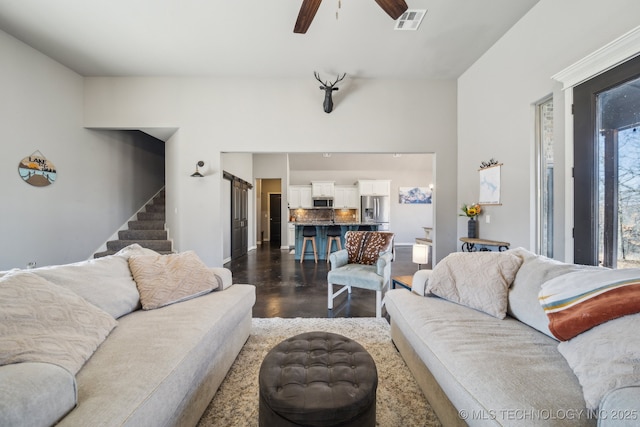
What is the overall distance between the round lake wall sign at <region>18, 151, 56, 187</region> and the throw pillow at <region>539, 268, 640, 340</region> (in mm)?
5551

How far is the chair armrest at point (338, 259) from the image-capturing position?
3.11 metres

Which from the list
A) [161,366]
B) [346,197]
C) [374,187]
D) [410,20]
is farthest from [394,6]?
[346,197]

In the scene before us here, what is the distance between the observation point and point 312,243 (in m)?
6.24

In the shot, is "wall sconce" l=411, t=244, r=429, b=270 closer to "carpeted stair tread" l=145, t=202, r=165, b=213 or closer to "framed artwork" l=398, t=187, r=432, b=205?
"carpeted stair tread" l=145, t=202, r=165, b=213

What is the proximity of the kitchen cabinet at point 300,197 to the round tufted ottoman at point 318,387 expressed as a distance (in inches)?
308

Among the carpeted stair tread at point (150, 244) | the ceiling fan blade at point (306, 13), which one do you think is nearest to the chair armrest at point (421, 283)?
the ceiling fan blade at point (306, 13)

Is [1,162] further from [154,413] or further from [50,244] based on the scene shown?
[154,413]

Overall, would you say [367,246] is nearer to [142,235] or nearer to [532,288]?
[532,288]

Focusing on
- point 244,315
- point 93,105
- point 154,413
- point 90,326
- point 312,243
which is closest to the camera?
point 154,413

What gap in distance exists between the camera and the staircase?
4.70 m

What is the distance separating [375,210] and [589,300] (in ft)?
25.9

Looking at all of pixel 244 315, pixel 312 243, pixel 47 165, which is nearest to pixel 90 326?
pixel 244 315

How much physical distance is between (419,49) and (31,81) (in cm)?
530

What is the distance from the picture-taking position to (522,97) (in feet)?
9.83
